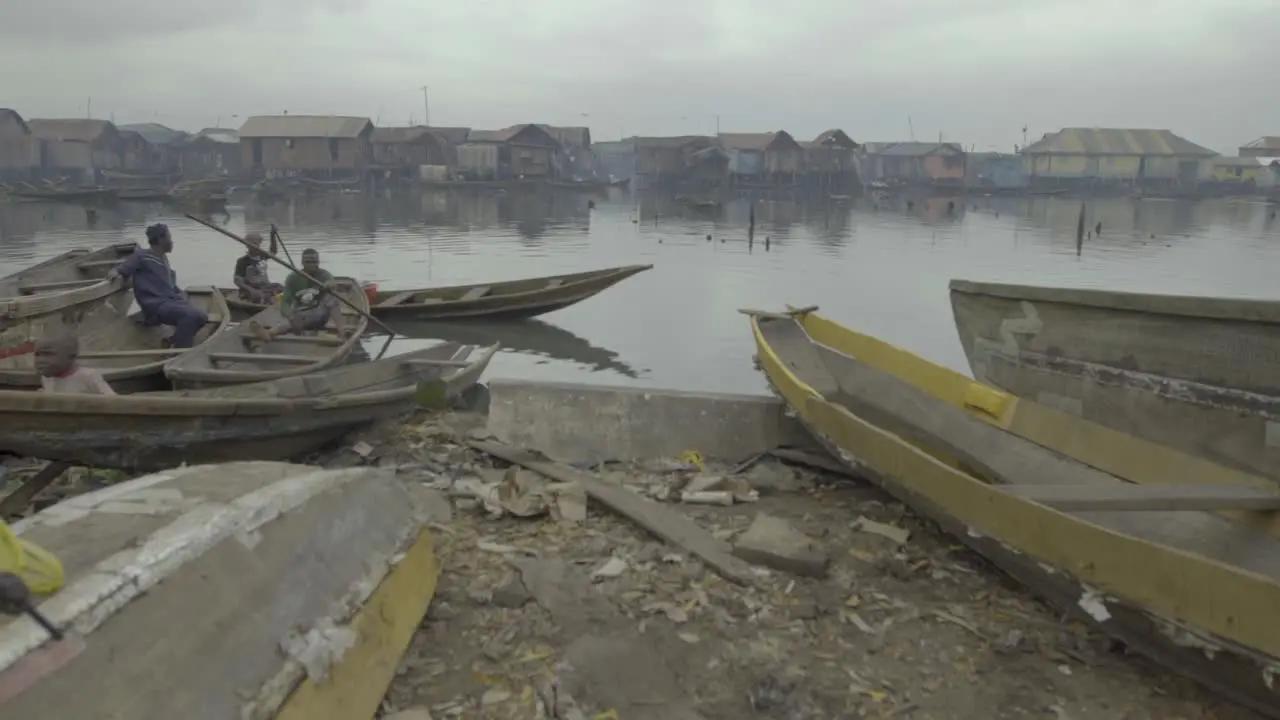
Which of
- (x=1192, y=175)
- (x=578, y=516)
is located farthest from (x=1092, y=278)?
(x=1192, y=175)

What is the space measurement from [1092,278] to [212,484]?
78.8ft

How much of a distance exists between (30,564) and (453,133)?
6345 cm

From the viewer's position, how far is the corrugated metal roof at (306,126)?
5350 centimetres

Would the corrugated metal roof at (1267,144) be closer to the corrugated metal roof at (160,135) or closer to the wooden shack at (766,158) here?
the wooden shack at (766,158)

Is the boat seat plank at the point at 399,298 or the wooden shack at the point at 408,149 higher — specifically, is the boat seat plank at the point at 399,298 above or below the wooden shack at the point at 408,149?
below

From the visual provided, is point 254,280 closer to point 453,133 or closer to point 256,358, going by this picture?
point 256,358

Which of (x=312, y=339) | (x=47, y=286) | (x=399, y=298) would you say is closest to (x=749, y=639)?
(x=312, y=339)

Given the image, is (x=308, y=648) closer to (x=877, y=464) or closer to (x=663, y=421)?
(x=877, y=464)

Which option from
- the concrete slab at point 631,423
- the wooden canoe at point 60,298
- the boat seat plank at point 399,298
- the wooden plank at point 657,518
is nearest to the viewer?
the wooden plank at point 657,518

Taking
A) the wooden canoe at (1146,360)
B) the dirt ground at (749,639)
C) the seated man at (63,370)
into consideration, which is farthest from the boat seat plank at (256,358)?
the wooden canoe at (1146,360)

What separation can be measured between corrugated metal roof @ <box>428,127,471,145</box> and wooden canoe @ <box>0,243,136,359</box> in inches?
1989

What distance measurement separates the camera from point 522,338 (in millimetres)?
15164

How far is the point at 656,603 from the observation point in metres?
4.47

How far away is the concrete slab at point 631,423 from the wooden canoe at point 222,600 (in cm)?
290
